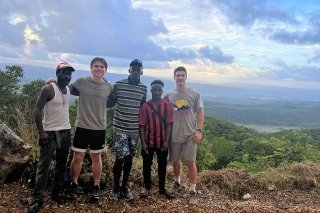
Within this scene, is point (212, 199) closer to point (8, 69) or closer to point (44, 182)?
point (44, 182)

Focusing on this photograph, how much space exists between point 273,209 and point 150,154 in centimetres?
202

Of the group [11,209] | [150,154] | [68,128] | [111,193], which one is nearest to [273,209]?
[150,154]

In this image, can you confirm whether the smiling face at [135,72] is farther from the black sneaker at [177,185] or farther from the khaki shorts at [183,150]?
the black sneaker at [177,185]

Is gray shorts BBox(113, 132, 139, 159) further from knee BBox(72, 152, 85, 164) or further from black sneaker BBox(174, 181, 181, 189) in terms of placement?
black sneaker BBox(174, 181, 181, 189)

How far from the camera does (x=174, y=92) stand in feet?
20.3

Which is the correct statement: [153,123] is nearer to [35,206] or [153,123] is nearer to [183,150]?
[183,150]

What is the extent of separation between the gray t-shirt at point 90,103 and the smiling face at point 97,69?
8cm

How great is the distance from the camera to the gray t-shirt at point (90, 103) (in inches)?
208

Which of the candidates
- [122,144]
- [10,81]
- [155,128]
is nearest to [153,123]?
[155,128]

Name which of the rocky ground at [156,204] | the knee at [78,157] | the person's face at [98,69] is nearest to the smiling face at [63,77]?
Result: the person's face at [98,69]

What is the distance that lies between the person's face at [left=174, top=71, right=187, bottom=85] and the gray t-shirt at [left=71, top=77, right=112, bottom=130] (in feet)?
4.07

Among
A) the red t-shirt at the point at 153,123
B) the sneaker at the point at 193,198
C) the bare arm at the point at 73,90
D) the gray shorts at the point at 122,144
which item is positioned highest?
the bare arm at the point at 73,90

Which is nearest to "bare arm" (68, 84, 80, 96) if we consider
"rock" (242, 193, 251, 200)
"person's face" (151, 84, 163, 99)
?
"person's face" (151, 84, 163, 99)

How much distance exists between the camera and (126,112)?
5.52m
